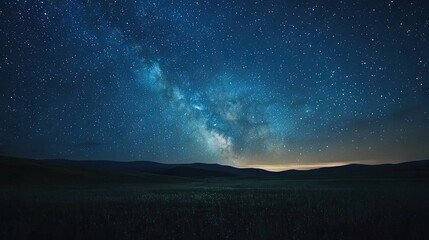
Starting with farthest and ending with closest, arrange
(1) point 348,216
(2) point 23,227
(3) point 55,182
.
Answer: (3) point 55,182 < (1) point 348,216 < (2) point 23,227

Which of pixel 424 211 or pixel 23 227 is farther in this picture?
pixel 424 211

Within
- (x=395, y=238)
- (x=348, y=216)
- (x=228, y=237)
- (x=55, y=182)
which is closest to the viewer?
(x=395, y=238)

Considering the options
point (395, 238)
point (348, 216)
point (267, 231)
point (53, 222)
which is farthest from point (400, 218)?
point (53, 222)

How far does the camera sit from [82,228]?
12.9 metres

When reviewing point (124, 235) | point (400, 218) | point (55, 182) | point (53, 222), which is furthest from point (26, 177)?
point (400, 218)

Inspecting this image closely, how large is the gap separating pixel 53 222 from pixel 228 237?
27.3 ft

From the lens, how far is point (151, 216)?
16766 mm

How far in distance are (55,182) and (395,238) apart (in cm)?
5708

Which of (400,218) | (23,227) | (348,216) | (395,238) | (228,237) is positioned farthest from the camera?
(348,216)

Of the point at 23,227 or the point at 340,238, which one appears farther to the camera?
the point at 23,227

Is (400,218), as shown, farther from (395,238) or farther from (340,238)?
(340,238)

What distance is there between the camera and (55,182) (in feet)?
185

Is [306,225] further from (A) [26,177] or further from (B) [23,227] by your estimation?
(A) [26,177]

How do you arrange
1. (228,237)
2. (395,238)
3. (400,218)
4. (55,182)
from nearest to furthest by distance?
(395,238) < (228,237) < (400,218) < (55,182)
